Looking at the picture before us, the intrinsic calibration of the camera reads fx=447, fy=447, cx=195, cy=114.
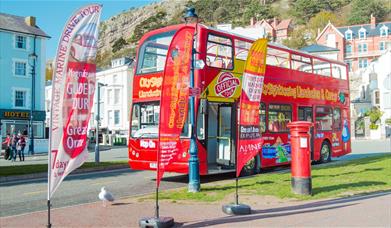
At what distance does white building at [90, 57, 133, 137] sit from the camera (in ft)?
204

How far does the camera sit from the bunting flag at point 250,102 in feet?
31.1

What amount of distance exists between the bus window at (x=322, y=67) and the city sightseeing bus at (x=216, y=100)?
1.53 metres

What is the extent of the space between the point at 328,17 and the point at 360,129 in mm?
62073

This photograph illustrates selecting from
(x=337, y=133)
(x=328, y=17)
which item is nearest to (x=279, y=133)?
(x=337, y=133)

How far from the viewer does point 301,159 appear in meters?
10.9

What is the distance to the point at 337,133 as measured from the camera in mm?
20906

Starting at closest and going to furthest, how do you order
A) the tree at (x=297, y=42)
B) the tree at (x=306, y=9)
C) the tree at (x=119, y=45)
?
1. the tree at (x=297, y=42)
2. the tree at (x=306, y=9)
3. the tree at (x=119, y=45)

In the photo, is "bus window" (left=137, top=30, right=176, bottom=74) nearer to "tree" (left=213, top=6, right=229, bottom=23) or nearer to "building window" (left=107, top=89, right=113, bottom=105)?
"building window" (left=107, top=89, right=113, bottom=105)

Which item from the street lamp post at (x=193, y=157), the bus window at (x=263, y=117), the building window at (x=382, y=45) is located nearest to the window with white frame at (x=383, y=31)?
the building window at (x=382, y=45)

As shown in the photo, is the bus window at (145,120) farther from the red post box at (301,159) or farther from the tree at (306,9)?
the tree at (306,9)

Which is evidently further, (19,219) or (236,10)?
(236,10)

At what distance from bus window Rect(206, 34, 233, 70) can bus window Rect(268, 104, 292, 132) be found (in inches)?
113

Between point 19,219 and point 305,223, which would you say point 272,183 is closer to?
point 305,223

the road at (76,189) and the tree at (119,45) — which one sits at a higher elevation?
the tree at (119,45)
